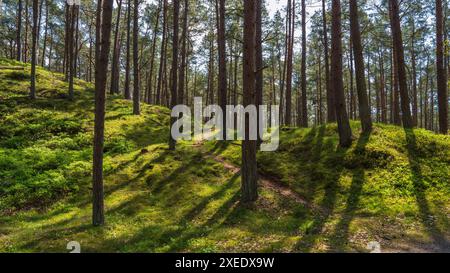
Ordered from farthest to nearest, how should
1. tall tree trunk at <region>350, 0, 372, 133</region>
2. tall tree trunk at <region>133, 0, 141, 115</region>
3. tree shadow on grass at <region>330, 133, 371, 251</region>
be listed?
tall tree trunk at <region>133, 0, 141, 115</region> → tall tree trunk at <region>350, 0, 372, 133</region> → tree shadow on grass at <region>330, 133, 371, 251</region>

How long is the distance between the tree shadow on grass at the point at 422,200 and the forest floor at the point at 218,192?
3 centimetres

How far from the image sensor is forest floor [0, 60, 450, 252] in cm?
882

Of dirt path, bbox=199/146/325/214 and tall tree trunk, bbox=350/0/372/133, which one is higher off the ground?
tall tree trunk, bbox=350/0/372/133

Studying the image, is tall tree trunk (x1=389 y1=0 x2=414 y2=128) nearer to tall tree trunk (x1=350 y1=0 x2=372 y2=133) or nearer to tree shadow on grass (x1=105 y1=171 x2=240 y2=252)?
tall tree trunk (x1=350 y1=0 x2=372 y2=133)

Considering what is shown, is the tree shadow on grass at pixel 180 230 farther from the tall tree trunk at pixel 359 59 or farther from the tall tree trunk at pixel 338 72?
the tall tree trunk at pixel 359 59

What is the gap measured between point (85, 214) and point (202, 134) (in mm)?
12326

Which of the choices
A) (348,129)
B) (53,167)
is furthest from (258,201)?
(53,167)

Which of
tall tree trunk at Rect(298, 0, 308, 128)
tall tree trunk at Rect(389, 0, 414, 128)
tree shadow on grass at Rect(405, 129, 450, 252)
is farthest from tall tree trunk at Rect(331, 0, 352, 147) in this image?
tall tree trunk at Rect(298, 0, 308, 128)

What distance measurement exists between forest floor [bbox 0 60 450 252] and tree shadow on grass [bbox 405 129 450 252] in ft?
0.11

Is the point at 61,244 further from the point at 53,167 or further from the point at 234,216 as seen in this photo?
the point at 53,167

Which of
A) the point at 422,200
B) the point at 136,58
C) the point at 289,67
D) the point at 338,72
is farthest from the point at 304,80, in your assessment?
the point at 422,200

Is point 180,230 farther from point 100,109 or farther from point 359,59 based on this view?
point 359,59

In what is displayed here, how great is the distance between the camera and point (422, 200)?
11070 mm

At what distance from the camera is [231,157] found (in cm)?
1680
